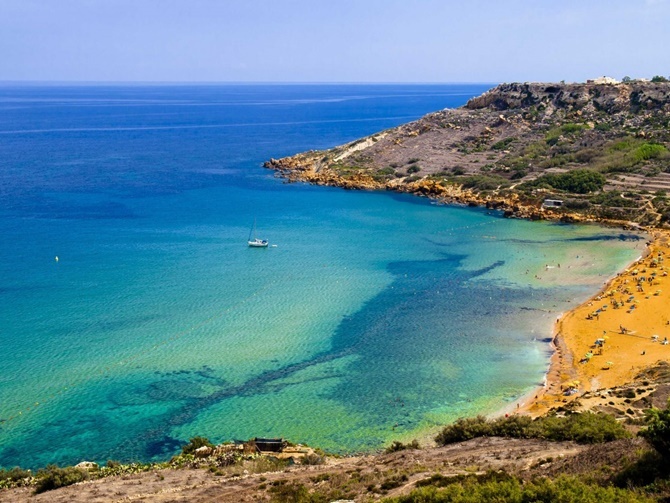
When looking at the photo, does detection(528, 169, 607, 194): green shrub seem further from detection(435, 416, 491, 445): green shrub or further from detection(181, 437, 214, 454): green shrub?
detection(181, 437, 214, 454): green shrub

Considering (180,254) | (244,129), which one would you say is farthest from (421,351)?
(244,129)

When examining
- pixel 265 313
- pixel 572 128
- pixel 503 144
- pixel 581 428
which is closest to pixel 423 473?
pixel 581 428

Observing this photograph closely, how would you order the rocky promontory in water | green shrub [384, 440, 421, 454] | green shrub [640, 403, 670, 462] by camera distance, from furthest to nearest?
the rocky promontory in water, green shrub [384, 440, 421, 454], green shrub [640, 403, 670, 462]

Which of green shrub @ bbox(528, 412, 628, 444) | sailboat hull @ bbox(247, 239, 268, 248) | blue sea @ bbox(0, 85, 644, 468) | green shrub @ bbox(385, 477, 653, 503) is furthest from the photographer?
sailboat hull @ bbox(247, 239, 268, 248)

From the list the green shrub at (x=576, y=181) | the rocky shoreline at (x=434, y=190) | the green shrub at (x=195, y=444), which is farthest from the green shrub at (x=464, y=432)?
the green shrub at (x=576, y=181)

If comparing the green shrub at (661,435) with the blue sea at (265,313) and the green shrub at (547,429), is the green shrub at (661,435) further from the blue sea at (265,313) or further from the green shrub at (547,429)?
the blue sea at (265,313)

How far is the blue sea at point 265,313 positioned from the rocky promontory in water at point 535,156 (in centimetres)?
565

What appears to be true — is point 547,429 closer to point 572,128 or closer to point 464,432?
point 464,432

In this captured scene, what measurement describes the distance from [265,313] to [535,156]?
57.0 meters

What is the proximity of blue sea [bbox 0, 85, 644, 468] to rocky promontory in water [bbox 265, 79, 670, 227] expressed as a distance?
222 inches

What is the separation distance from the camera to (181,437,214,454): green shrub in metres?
25.3

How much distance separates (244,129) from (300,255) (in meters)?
110

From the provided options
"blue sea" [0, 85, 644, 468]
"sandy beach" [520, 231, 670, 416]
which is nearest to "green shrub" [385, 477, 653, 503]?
"blue sea" [0, 85, 644, 468]

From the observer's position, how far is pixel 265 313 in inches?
1652
